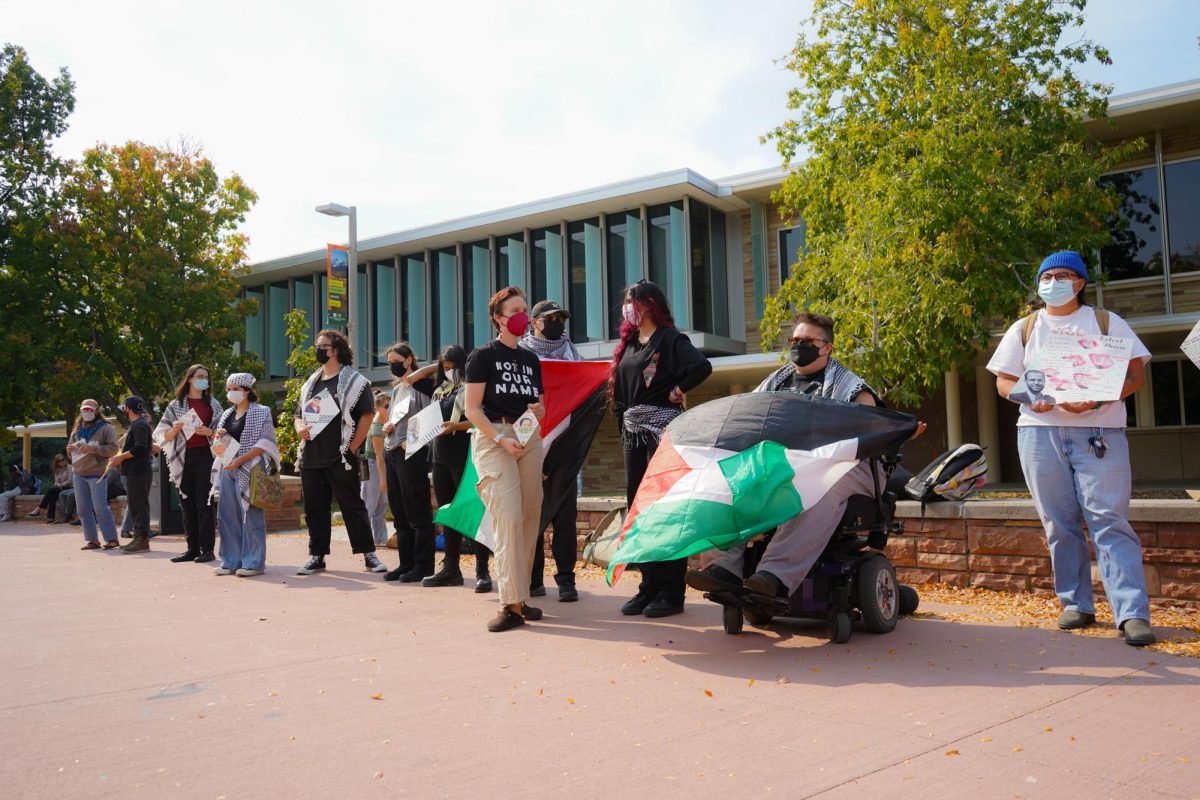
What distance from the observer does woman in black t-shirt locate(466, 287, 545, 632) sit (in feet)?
18.3

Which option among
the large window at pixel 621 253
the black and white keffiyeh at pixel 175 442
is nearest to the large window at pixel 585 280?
the large window at pixel 621 253

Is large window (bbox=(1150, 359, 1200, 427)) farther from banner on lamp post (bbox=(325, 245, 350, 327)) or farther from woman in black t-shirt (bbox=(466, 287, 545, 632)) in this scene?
woman in black t-shirt (bbox=(466, 287, 545, 632))

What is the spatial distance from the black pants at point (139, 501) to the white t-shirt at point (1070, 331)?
9530 mm

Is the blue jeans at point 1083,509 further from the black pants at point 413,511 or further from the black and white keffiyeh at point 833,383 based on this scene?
the black pants at point 413,511

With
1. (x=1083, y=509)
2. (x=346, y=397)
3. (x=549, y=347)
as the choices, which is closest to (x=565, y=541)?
(x=549, y=347)

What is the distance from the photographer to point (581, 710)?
12.4 ft

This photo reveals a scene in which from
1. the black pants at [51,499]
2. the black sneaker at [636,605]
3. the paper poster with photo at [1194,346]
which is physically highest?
the paper poster with photo at [1194,346]

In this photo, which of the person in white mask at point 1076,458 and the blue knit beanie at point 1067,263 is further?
the blue knit beanie at point 1067,263

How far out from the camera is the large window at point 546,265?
79.6 feet

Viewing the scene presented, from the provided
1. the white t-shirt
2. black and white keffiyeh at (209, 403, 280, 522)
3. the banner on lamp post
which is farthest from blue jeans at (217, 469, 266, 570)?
the banner on lamp post

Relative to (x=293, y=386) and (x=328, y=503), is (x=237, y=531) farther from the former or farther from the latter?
(x=293, y=386)

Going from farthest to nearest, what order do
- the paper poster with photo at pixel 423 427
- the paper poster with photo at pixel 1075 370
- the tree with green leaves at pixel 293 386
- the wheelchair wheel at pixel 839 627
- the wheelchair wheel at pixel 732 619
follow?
1. the tree with green leaves at pixel 293 386
2. the paper poster with photo at pixel 423 427
3. the wheelchair wheel at pixel 732 619
4. the paper poster with photo at pixel 1075 370
5. the wheelchair wheel at pixel 839 627

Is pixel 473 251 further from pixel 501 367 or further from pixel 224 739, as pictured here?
pixel 224 739

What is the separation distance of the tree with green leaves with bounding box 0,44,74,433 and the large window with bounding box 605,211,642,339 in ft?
47.9
